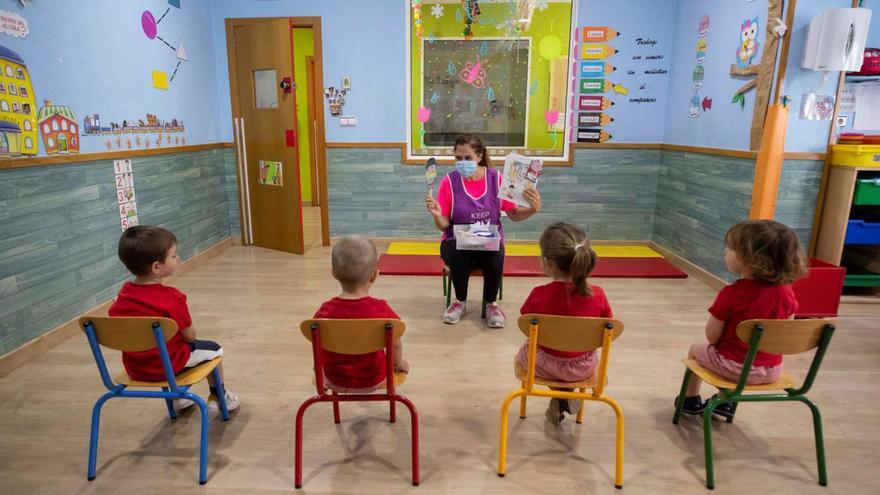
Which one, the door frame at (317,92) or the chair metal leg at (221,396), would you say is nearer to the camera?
the chair metal leg at (221,396)

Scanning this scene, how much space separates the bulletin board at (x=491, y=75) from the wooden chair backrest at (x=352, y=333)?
3.69 m

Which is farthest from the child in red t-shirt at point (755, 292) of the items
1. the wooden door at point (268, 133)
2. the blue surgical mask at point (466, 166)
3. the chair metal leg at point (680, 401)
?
the wooden door at point (268, 133)

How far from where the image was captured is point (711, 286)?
397cm

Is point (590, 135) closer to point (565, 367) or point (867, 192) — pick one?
point (867, 192)

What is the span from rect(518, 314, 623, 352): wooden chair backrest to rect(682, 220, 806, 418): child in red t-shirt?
47cm

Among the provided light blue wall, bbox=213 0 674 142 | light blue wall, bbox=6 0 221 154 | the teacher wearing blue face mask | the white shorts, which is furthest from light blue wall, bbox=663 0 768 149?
light blue wall, bbox=6 0 221 154

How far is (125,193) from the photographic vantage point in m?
3.50

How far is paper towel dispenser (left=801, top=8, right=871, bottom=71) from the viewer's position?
294cm

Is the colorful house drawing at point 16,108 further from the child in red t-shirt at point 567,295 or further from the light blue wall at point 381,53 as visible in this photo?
the child in red t-shirt at point 567,295

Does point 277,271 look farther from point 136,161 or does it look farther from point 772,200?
point 772,200

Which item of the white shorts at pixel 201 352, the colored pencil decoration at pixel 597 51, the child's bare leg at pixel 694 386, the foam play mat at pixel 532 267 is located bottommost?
the foam play mat at pixel 532 267

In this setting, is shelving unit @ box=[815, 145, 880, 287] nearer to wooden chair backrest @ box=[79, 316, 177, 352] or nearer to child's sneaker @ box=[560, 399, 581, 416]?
child's sneaker @ box=[560, 399, 581, 416]

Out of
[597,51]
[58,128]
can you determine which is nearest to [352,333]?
[58,128]

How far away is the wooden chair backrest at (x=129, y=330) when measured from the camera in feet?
5.18
